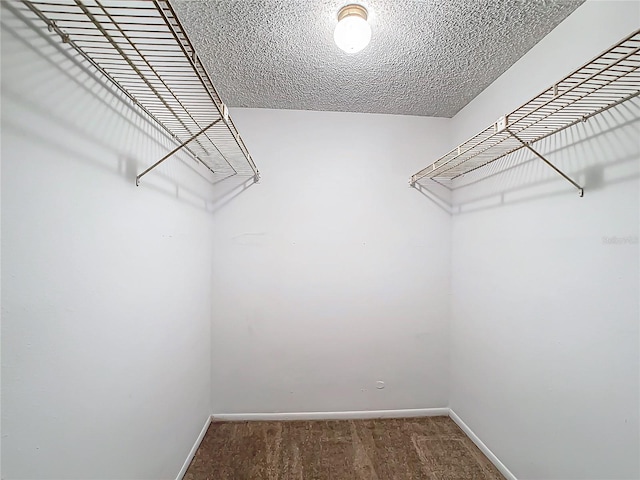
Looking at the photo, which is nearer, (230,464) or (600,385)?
(600,385)

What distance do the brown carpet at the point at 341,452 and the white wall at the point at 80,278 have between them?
0.46 m

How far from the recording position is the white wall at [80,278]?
756 millimetres

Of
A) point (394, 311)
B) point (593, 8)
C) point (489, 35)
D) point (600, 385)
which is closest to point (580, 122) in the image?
point (593, 8)

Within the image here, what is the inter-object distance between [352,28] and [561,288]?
1.46 m

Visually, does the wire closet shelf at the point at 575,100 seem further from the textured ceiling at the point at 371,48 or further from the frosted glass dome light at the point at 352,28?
the frosted glass dome light at the point at 352,28

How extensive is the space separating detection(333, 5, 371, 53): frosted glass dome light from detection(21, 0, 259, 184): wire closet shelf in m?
0.58

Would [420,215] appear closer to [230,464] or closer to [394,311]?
[394,311]

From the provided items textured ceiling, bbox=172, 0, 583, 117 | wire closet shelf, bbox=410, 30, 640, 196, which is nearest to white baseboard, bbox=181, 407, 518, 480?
wire closet shelf, bbox=410, 30, 640, 196

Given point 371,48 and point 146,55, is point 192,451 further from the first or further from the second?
point 371,48

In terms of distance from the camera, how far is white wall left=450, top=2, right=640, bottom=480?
46.1 inches

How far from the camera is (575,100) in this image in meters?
1.13

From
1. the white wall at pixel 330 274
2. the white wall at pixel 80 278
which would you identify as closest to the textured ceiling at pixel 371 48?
the white wall at pixel 330 274

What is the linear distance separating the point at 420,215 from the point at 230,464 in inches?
83.2

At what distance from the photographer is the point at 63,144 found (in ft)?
2.94
